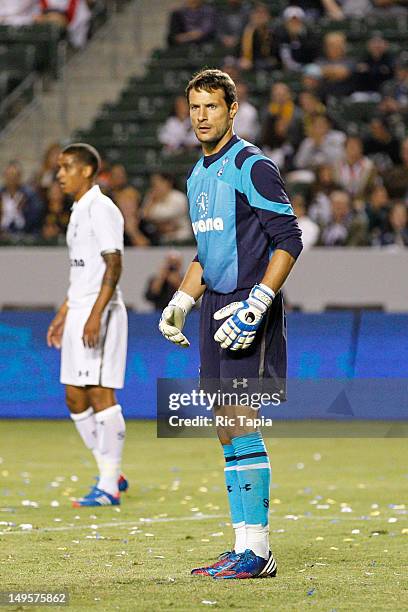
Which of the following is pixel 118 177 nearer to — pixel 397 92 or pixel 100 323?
pixel 397 92

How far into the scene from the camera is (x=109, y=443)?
1045cm

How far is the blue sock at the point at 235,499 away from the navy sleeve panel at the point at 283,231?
3.32 ft

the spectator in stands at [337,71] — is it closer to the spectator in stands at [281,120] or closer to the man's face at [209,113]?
the spectator in stands at [281,120]

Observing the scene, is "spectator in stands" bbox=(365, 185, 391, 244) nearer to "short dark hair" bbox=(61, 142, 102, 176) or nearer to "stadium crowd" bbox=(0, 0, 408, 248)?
"stadium crowd" bbox=(0, 0, 408, 248)

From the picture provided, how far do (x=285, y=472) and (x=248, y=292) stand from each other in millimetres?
5163

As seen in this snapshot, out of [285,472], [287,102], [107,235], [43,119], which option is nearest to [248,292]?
[107,235]

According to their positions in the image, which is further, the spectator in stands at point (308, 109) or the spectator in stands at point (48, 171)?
the spectator in stands at point (48, 171)

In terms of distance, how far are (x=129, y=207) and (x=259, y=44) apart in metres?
3.80

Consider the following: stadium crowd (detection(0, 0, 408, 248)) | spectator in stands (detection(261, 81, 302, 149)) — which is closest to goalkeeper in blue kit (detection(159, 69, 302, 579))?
stadium crowd (detection(0, 0, 408, 248))

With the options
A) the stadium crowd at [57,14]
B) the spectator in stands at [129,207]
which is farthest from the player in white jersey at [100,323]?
the stadium crowd at [57,14]

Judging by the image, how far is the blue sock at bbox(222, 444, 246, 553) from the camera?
7.22m

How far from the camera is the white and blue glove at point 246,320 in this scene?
693cm

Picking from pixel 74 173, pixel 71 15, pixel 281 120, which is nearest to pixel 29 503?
pixel 74 173

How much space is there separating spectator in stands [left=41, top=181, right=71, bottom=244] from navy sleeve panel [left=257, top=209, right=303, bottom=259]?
13.4 meters
